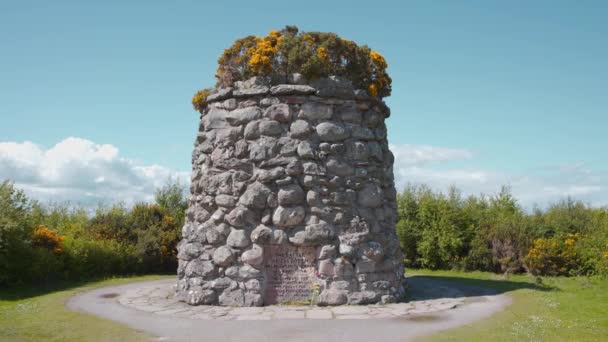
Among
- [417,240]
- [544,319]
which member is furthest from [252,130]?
[417,240]

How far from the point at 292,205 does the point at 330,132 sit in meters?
1.50

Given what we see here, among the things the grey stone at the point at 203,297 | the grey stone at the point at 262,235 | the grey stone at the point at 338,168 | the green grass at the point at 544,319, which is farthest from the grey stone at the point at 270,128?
the green grass at the point at 544,319

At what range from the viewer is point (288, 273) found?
859 centimetres

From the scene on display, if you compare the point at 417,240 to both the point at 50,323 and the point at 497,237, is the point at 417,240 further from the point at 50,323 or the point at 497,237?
the point at 50,323

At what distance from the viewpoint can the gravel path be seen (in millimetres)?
6488

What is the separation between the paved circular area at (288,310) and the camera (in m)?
7.55

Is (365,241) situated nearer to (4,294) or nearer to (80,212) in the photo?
(4,294)

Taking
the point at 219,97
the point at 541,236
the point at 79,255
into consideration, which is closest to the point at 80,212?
the point at 79,255

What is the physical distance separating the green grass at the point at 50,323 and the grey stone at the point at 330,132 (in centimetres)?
444

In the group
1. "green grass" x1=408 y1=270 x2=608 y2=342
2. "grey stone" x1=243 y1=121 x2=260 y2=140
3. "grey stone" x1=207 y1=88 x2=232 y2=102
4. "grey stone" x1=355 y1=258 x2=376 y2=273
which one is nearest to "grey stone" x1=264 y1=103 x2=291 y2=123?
"grey stone" x1=243 y1=121 x2=260 y2=140

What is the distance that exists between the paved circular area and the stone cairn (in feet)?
0.91

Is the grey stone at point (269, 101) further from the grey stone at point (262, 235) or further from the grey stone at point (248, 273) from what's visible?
the grey stone at point (248, 273)

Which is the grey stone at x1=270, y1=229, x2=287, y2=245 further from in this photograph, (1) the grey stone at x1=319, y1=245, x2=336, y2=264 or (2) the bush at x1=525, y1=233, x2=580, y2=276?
(2) the bush at x1=525, y1=233, x2=580, y2=276

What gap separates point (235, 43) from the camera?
9.61 m
